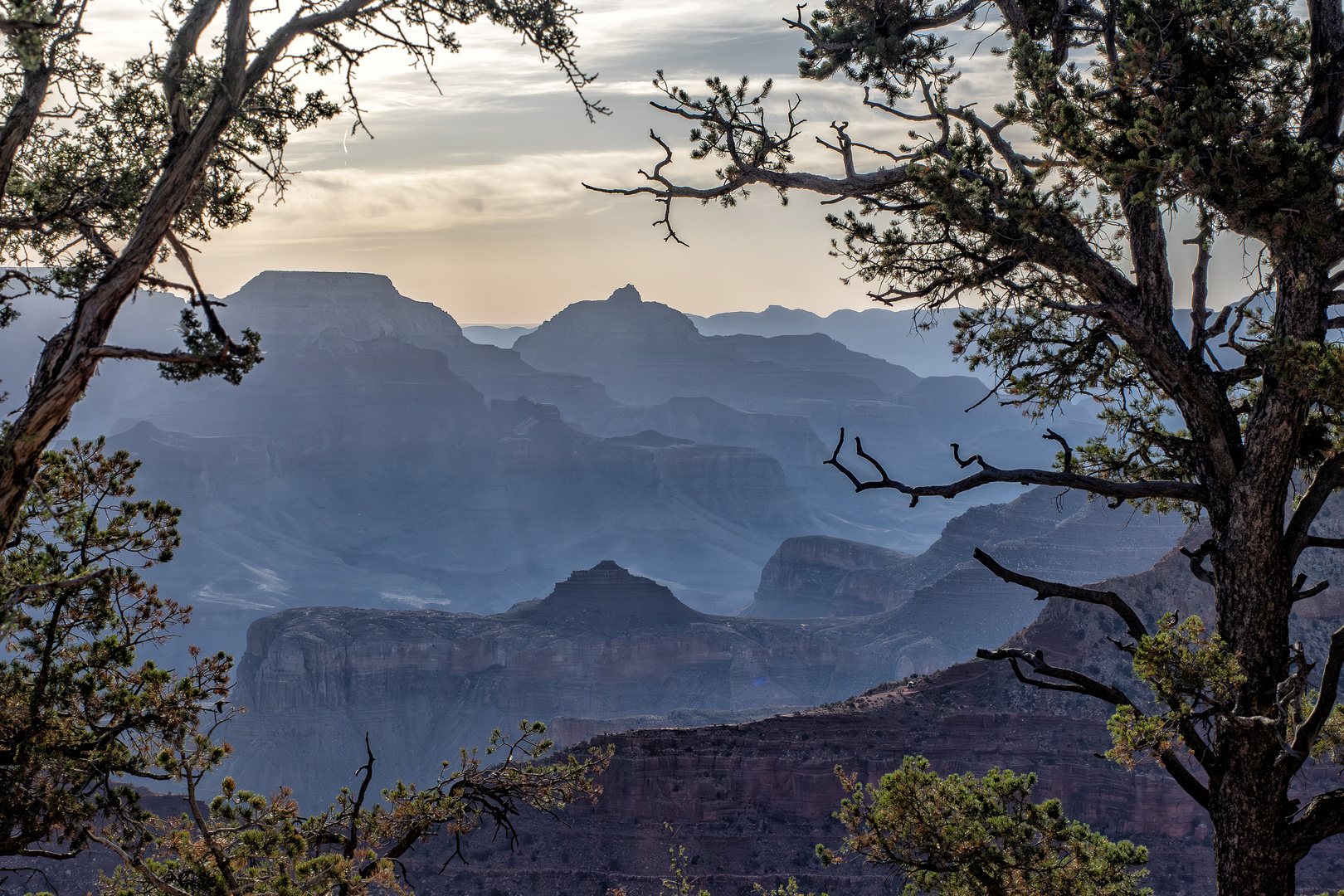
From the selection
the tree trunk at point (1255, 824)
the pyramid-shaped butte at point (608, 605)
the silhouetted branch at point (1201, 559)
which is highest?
the silhouetted branch at point (1201, 559)

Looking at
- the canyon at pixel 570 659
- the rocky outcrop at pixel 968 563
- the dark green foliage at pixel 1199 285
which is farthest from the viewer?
the rocky outcrop at pixel 968 563

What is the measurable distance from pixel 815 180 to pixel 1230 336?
2.77 m

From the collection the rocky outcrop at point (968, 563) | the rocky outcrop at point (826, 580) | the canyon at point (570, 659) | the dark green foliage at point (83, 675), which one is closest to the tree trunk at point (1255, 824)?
the dark green foliage at point (83, 675)

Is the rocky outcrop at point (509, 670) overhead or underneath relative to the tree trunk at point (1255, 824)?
underneath

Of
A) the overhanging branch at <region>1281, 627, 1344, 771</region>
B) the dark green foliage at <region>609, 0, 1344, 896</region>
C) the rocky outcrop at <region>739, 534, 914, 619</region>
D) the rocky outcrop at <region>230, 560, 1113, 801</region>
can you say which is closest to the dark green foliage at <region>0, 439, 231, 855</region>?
the dark green foliage at <region>609, 0, 1344, 896</region>

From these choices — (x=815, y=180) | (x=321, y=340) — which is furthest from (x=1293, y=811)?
(x=321, y=340)

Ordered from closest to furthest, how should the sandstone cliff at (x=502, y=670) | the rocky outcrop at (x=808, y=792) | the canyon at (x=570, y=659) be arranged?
1. the rocky outcrop at (x=808, y=792)
2. the sandstone cliff at (x=502, y=670)
3. the canyon at (x=570, y=659)

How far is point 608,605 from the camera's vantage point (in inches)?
3241

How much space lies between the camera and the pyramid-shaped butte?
81500 millimetres

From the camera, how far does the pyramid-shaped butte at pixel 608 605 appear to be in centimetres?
8150

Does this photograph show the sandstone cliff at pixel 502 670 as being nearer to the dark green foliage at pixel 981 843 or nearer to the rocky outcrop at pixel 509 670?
the rocky outcrop at pixel 509 670

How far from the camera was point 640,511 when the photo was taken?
15888cm

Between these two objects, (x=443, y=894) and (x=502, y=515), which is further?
(x=502, y=515)

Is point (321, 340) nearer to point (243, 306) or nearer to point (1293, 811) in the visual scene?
point (243, 306)
